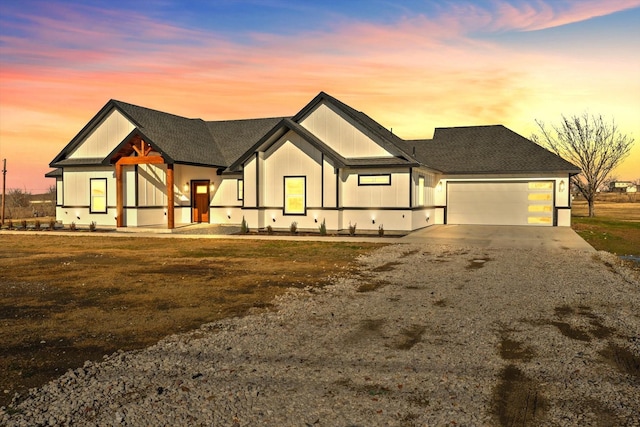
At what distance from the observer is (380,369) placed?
593 cm

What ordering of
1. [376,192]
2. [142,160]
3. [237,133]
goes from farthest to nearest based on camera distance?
[237,133] → [142,160] → [376,192]

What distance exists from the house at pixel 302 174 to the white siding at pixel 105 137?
2.8 inches

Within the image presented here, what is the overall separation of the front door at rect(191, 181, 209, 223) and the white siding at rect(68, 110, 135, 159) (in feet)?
16.7

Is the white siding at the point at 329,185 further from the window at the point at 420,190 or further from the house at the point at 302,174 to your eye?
the window at the point at 420,190

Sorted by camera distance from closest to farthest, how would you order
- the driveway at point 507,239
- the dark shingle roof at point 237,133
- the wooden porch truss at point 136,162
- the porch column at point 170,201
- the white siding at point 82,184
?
the driveway at point 507,239
the porch column at point 170,201
the wooden porch truss at point 136,162
the white siding at point 82,184
the dark shingle roof at point 237,133

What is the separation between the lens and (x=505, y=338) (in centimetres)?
720

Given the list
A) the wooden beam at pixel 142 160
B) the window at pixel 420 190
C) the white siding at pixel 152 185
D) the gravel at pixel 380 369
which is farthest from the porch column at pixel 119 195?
the gravel at pixel 380 369

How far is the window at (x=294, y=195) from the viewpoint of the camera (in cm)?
2634

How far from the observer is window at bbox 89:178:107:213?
98.7 ft

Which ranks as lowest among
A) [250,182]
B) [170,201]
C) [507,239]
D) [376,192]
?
[507,239]

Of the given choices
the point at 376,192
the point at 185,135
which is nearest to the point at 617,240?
the point at 376,192

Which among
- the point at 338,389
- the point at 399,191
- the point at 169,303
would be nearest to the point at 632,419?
the point at 338,389

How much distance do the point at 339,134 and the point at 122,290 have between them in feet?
57.9

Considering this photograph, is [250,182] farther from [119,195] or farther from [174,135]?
[119,195]
